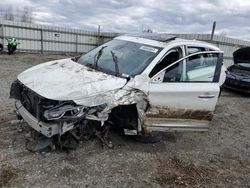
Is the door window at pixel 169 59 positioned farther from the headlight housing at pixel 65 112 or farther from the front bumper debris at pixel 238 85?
the front bumper debris at pixel 238 85

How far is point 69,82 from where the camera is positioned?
13.0ft

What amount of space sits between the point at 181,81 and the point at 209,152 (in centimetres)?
143

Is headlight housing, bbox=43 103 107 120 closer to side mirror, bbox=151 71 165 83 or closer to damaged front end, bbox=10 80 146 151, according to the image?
damaged front end, bbox=10 80 146 151

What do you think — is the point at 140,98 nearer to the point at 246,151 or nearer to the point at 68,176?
the point at 68,176

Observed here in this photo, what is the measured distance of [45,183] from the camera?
3420 millimetres

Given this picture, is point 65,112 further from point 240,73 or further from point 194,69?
point 240,73

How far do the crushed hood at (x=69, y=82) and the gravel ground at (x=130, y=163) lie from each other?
1000 mm

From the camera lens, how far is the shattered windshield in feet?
14.6

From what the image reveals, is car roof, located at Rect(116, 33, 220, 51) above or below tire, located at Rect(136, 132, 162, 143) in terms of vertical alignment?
above

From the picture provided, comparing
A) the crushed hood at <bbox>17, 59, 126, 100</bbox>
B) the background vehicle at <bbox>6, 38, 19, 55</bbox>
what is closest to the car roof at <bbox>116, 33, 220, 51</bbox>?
the crushed hood at <bbox>17, 59, 126, 100</bbox>

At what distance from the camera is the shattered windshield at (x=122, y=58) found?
446 cm

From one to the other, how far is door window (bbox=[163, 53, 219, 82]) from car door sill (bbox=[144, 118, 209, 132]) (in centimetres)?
69

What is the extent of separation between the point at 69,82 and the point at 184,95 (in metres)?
1.90

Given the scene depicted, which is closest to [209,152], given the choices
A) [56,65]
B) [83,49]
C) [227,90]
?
[56,65]
